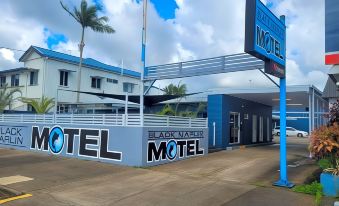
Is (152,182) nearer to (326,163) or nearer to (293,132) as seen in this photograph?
(326,163)

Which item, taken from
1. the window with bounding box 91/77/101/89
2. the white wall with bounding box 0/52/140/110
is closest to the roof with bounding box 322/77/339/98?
the white wall with bounding box 0/52/140/110

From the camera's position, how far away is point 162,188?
882 centimetres

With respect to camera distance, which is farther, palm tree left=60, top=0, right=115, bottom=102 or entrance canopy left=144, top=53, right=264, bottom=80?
palm tree left=60, top=0, right=115, bottom=102

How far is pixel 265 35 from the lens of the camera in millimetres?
8711

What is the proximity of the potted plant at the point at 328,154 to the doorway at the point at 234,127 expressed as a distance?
1054cm

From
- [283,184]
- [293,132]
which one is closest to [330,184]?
[283,184]

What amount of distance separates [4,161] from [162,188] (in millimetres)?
7522

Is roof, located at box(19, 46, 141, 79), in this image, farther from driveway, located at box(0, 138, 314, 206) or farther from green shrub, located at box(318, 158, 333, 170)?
green shrub, located at box(318, 158, 333, 170)

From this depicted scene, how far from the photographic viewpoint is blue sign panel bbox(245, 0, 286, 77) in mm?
8031

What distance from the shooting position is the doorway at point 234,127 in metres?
19.6

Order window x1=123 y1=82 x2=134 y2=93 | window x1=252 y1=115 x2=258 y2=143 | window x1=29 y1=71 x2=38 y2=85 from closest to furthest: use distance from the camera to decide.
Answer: window x1=252 y1=115 x2=258 y2=143
window x1=29 y1=71 x2=38 y2=85
window x1=123 y1=82 x2=134 y2=93

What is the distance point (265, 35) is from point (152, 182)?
4930 millimetres

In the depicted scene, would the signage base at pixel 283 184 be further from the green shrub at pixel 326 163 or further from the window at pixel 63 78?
the window at pixel 63 78

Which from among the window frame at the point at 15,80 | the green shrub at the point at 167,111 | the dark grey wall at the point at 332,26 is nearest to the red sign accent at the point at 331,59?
the dark grey wall at the point at 332,26
